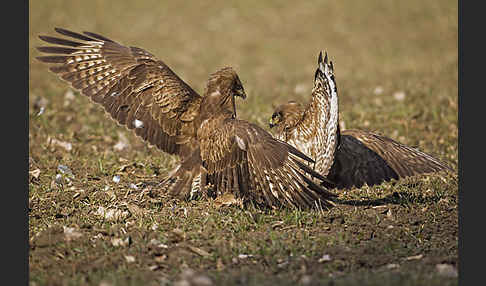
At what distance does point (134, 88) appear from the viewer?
7125 millimetres

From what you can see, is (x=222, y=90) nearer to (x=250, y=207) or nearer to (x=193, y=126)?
(x=193, y=126)

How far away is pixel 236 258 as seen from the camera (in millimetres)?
5129

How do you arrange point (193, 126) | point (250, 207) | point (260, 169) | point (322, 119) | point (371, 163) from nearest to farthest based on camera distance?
point (260, 169) → point (250, 207) → point (322, 119) → point (193, 126) → point (371, 163)

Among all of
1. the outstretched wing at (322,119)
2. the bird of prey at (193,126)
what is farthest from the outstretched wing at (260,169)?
the outstretched wing at (322,119)

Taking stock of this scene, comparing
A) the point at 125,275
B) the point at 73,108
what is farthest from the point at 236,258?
the point at 73,108

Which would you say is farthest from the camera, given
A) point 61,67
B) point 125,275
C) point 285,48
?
point 285,48

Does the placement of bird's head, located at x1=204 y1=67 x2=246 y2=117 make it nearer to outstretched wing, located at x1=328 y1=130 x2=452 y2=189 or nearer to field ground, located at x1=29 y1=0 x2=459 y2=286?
field ground, located at x1=29 y1=0 x2=459 y2=286

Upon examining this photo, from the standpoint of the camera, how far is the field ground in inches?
194

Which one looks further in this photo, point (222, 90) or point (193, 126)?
point (193, 126)

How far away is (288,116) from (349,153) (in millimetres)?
831

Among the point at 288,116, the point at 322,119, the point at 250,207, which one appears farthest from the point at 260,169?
the point at 288,116

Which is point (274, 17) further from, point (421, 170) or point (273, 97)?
point (421, 170)

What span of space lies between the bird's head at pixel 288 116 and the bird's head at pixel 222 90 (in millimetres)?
681

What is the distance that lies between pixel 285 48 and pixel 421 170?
10633mm
